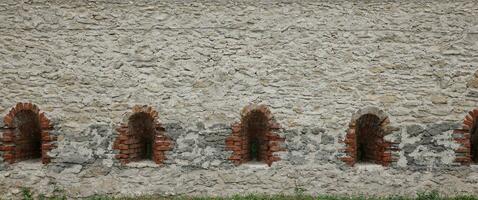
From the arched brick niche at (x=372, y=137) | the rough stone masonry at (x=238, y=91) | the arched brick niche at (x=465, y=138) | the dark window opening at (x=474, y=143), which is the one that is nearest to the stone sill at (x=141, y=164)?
the rough stone masonry at (x=238, y=91)

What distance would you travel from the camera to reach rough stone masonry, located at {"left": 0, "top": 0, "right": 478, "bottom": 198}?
7.11 m

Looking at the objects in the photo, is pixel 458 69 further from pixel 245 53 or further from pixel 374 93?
pixel 245 53

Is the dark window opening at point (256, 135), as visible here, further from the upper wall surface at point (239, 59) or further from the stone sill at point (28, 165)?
the stone sill at point (28, 165)

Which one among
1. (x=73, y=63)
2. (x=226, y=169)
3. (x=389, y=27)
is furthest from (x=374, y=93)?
(x=73, y=63)

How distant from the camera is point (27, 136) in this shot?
7.59 m

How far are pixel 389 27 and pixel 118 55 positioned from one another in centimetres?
441

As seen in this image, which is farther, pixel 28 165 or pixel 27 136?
pixel 27 136

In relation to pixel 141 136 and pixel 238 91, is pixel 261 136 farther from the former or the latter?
pixel 141 136

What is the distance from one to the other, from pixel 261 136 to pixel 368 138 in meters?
1.84

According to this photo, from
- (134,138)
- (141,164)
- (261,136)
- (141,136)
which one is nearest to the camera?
(141,164)

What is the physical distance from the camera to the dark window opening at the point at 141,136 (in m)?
7.32

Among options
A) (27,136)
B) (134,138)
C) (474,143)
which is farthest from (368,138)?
(27,136)

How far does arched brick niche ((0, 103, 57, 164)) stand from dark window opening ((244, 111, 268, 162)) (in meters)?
3.19

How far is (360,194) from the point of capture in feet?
23.3
